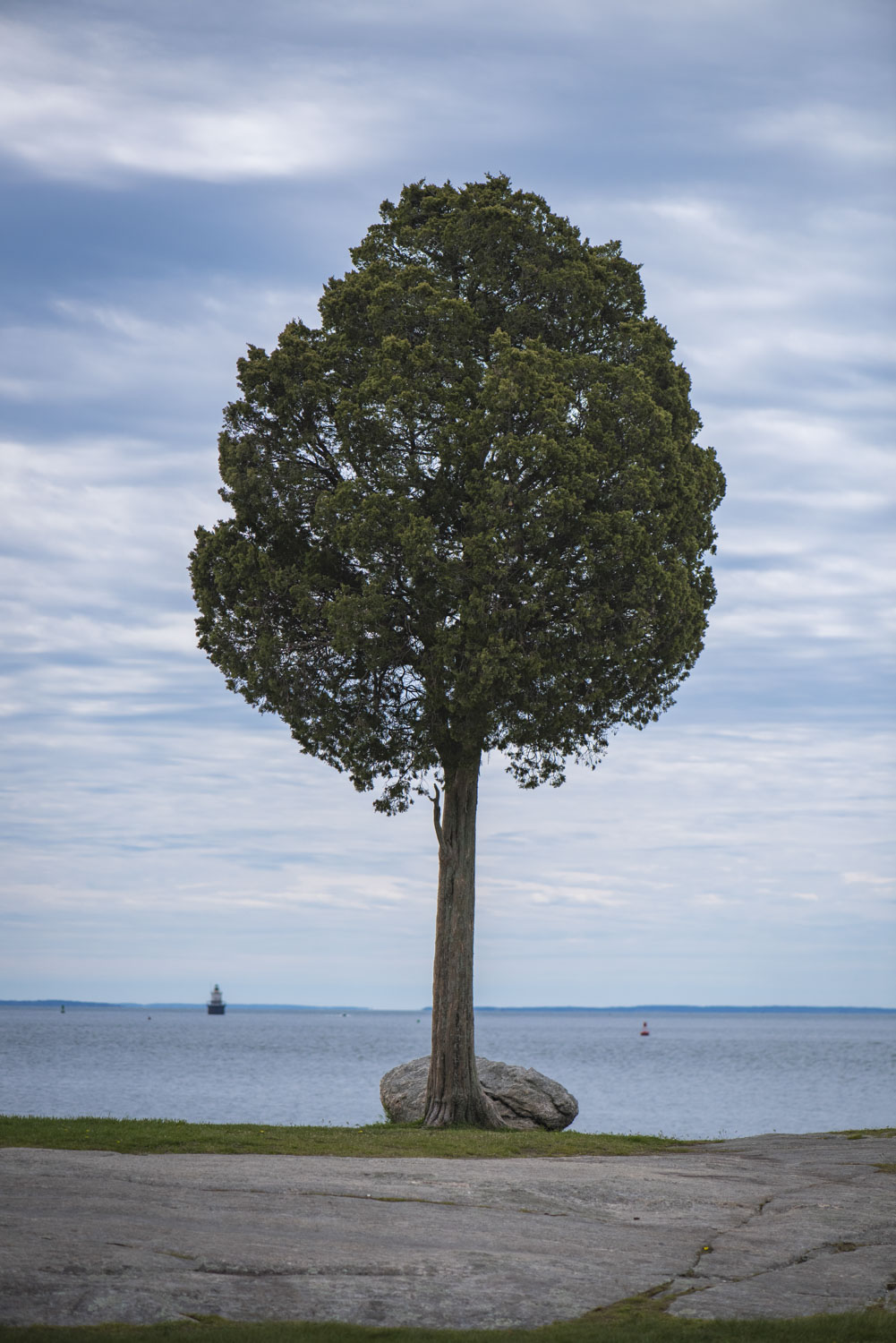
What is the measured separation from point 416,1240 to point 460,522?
39.8 feet

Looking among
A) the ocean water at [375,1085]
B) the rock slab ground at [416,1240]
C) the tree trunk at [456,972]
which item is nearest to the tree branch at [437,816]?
the tree trunk at [456,972]

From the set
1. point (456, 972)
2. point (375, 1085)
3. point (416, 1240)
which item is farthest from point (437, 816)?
point (375, 1085)

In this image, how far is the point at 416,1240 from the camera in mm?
9891

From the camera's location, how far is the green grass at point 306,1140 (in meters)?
15.4

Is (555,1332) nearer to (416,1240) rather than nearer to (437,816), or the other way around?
(416,1240)

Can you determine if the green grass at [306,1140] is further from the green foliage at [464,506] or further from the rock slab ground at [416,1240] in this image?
the green foliage at [464,506]

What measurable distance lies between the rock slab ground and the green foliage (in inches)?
293

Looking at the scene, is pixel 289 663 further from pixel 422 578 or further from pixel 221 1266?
pixel 221 1266

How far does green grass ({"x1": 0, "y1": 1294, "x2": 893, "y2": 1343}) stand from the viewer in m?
7.20

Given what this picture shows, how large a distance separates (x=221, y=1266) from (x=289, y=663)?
12117mm

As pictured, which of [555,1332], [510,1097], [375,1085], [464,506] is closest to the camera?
[555,1332]

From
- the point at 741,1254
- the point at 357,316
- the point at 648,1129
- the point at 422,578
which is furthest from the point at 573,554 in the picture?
the point at 648,1129

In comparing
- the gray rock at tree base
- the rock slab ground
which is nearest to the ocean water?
the gray rock at tree base

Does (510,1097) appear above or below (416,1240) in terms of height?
below
